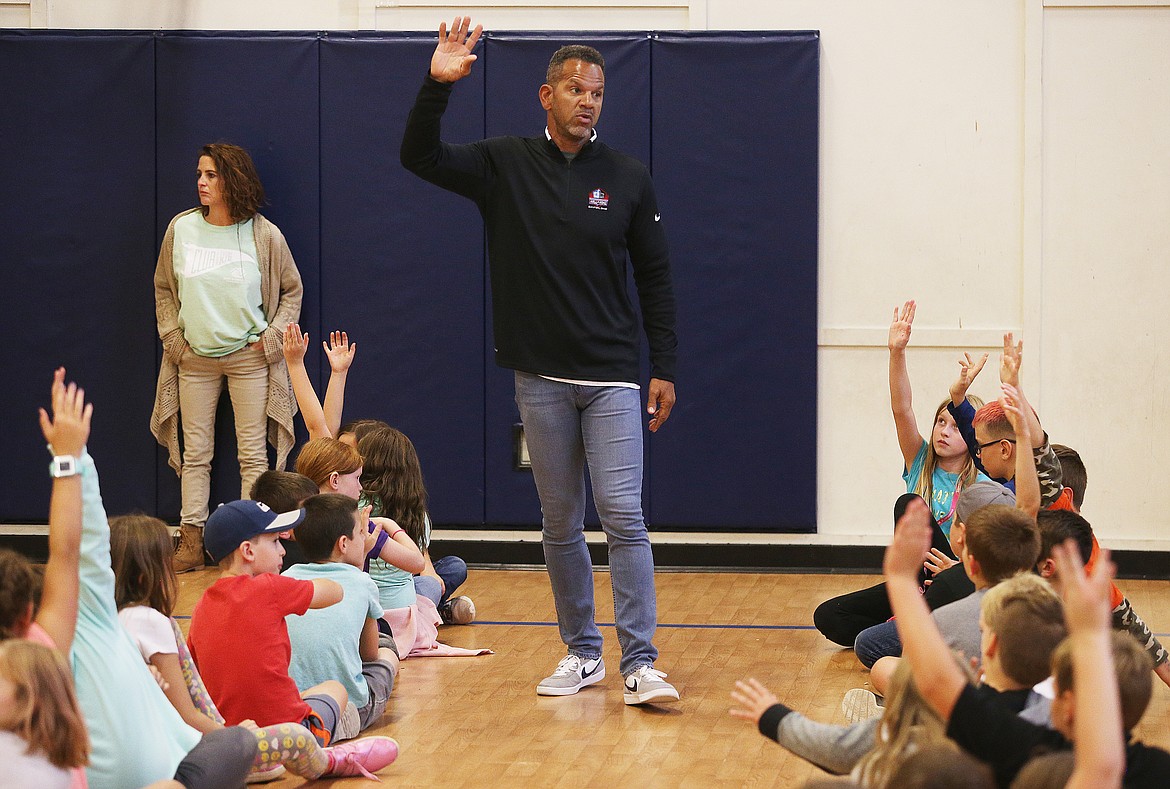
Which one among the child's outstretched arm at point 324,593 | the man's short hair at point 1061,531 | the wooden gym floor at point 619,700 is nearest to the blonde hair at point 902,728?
the wooden gym floor at point 619,700

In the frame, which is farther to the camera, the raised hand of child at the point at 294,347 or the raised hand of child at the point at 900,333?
the raised hand of child at the point at 294,347

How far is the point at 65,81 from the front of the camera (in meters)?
5.95

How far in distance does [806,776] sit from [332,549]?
1.25 meters

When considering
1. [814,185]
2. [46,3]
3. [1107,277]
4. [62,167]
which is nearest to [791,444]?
[814,185]

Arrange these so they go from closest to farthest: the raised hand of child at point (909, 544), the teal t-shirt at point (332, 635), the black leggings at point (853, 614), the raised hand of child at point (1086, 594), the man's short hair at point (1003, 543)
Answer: the raised hand of child at point (1086, 594) → the raised hand of child at point (909, 544) → the man's short hair at point (1003, 543) → the teal t-shirt at point (332, 635) → the black leggings at point (853, 614)

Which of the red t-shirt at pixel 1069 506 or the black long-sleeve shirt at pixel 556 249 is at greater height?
the black long-sleeve shirt at pixel 556 249

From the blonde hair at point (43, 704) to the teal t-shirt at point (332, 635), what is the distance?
1253 mm

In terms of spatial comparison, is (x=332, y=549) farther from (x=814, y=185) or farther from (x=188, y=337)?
(x=814, y=185)

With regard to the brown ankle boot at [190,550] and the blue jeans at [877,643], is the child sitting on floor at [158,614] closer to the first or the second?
the blue jeans at [877,643]

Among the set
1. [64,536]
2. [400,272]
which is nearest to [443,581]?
[400,272]

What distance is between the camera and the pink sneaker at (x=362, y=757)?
2.95 meters

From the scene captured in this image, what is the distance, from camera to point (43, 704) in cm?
194

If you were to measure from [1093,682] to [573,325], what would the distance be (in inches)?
83.8

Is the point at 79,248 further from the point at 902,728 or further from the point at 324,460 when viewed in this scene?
the point at 902,728
